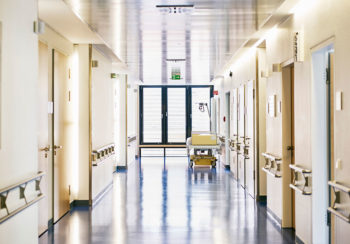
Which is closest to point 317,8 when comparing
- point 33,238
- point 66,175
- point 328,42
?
point 328,42

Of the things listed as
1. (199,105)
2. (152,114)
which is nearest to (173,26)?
(152,114)

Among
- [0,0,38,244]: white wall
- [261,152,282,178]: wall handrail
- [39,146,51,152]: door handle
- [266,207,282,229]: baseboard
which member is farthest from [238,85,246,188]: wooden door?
[0,0,38,244]: white wall

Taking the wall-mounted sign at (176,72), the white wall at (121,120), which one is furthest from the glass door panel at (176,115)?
the wall-mounted sign at (176,72)

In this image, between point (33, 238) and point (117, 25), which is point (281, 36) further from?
point (33, 238)

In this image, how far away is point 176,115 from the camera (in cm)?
1734

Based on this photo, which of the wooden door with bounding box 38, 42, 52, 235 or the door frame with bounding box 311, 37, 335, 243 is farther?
the wooden door with bounding box 38, 42, 52, 235

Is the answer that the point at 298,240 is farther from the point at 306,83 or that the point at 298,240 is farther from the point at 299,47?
the point at 299,47

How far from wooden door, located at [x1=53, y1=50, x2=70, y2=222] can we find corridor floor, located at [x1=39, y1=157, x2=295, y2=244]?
0.30 meters

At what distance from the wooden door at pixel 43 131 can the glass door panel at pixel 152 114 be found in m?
11.5

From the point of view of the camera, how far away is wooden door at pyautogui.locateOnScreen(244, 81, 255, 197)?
7.90m

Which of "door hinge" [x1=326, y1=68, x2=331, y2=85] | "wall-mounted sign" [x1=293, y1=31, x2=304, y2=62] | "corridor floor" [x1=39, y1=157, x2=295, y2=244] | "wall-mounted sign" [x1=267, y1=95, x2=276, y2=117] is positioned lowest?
"corridor floor" [x1=39, y1=157, x2=295, y2=244]

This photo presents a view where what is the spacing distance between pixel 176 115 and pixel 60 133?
11.2 metres

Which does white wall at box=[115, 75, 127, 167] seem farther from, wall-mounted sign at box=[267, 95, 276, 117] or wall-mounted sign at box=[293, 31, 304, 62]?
wall-mounted sign at box=[293, 31, 304, 62]

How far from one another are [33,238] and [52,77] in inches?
114
